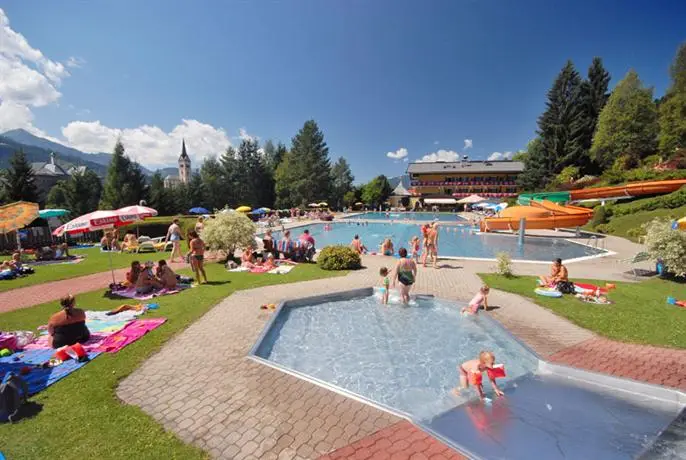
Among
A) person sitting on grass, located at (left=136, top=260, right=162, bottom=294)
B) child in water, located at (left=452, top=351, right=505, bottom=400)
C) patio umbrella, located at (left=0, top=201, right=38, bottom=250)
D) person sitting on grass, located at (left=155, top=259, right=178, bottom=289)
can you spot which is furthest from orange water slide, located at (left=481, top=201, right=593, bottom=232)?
patio umbrella, located at (left=0, top=201, right=38, bottom=250)

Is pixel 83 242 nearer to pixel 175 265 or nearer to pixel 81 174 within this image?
pixel 175 265

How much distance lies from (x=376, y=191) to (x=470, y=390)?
64306 millimetres

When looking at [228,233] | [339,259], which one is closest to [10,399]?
[339,259]

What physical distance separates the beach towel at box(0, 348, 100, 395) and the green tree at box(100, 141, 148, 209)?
3988cm

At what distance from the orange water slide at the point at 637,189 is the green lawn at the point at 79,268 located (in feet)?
115

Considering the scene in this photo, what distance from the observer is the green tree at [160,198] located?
41812mm

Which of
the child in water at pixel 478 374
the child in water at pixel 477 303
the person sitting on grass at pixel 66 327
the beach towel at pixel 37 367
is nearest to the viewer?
the beach towel at pixel 37 367

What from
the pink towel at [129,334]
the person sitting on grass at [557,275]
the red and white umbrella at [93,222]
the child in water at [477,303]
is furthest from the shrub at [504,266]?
the red and white umbrella at [93,222]

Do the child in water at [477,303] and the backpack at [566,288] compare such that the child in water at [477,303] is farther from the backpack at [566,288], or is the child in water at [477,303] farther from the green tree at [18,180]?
the green tree at [18,180]

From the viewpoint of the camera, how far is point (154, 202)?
4166cm

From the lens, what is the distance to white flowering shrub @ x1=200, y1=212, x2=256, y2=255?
14023 mm

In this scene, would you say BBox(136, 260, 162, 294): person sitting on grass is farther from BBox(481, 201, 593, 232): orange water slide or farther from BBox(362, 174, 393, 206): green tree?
BBox(362, 174, 393, 206): green tree

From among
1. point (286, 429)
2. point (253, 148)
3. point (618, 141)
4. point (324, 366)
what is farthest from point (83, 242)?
point (618, 141)

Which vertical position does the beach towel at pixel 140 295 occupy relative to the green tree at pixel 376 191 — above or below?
below
